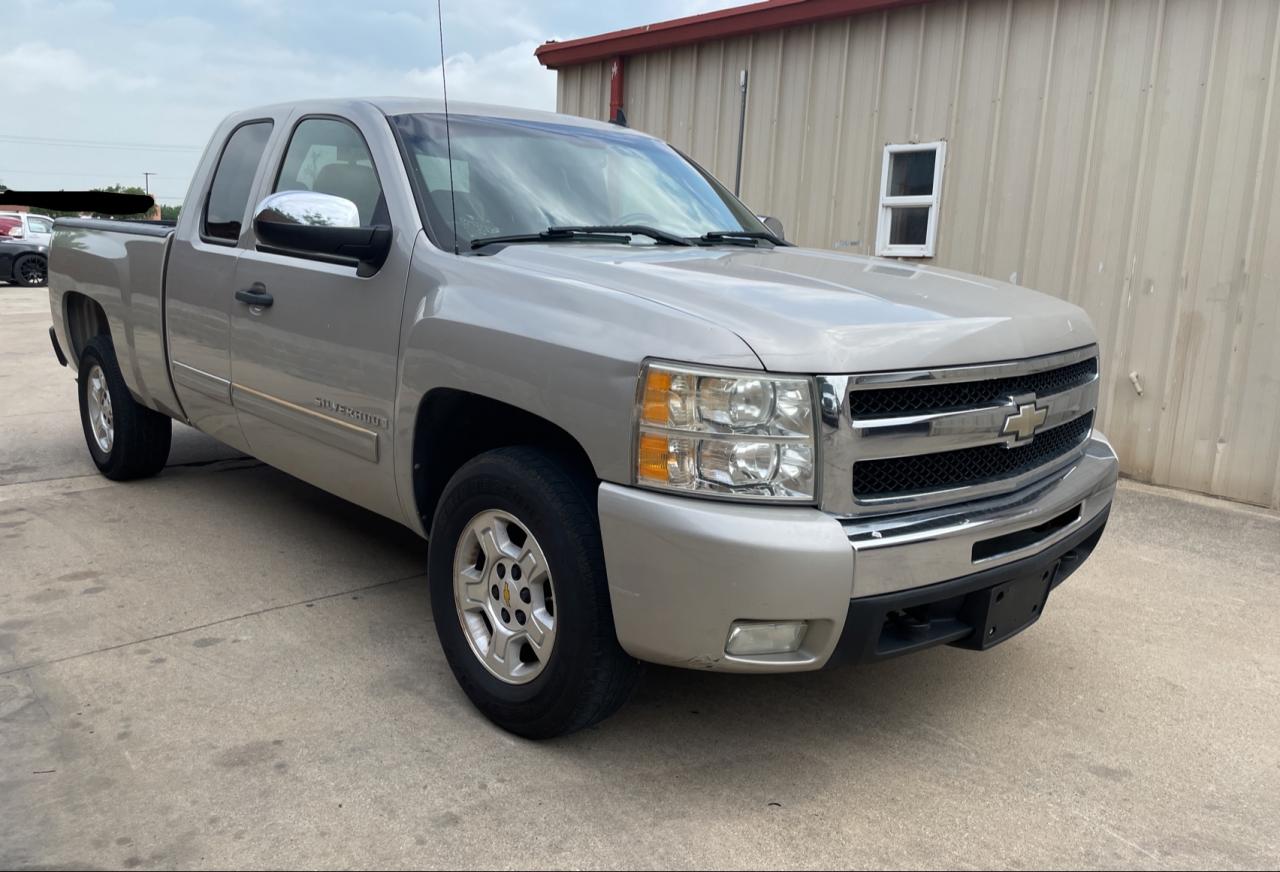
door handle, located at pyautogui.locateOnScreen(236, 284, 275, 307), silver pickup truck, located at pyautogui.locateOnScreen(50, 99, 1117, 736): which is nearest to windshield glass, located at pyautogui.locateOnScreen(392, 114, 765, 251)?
silver pickup truck, located at pyautogui.locateOnScreen(50, 99, 1117, 736)

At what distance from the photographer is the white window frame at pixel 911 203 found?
7340mm

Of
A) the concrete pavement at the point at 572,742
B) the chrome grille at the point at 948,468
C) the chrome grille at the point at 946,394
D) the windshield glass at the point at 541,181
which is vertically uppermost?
the windshield glass at the point at 541,181

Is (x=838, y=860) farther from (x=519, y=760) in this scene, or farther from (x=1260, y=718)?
(x=1260, y=718)

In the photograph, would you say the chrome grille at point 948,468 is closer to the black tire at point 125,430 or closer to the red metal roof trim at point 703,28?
the black tire at point 125,430

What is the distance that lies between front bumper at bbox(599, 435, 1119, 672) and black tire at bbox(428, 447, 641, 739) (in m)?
0.09

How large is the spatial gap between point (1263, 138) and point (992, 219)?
1.65 meters

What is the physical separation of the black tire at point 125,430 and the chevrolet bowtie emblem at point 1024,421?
4.43 meters

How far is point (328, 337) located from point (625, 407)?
1530 millimetres

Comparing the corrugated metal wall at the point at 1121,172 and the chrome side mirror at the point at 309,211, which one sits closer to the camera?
the chrome side mirror at the point at 309,211

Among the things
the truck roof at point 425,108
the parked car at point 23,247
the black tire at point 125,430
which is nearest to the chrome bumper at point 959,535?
the truck roof at point 425,108

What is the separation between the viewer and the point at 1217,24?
604 cm

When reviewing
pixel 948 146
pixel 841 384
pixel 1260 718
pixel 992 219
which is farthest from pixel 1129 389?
pixel 841 384

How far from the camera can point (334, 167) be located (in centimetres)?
388

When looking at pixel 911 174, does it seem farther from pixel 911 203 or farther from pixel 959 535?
pixel 959 535
